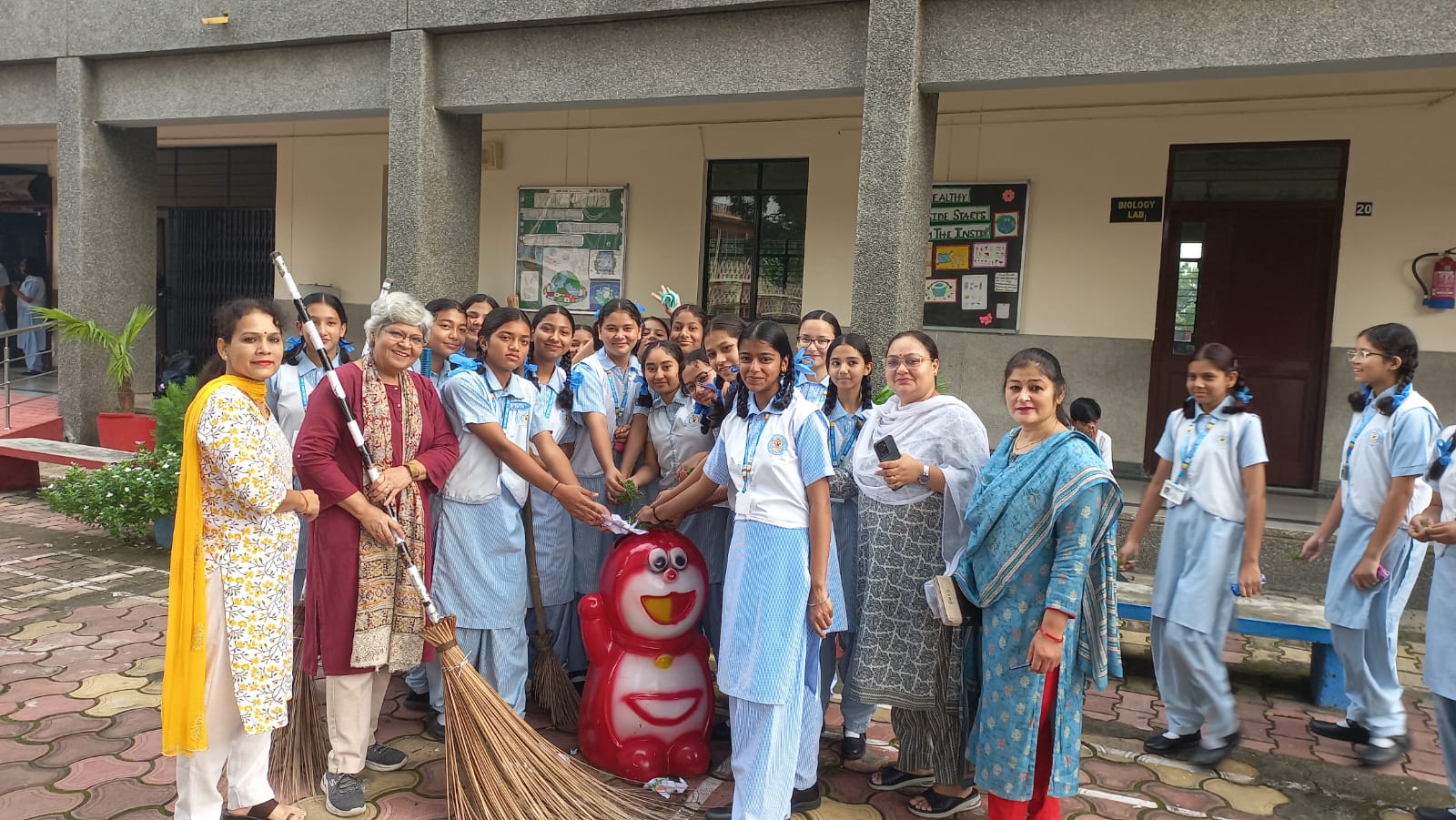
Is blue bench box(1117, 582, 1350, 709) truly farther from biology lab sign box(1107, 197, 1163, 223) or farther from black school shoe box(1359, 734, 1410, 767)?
biology lab sign box(1107, 197, 1163, 223)

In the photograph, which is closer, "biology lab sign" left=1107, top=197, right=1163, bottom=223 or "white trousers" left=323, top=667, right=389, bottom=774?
"white trousers" left=323, top=667, right=389, bottom=774

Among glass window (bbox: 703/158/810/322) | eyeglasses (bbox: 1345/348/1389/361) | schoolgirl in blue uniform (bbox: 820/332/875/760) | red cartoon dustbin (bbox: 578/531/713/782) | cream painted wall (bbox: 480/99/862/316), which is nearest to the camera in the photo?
red cartoon dustbin (bbox: 578/531/713/782)

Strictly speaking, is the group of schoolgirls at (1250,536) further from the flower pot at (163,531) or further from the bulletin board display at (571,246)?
the bulletin board display at (571,246)

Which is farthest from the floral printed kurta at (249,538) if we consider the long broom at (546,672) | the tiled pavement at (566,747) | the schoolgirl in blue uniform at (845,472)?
the schoolgirl in blue uniform at (845,472)

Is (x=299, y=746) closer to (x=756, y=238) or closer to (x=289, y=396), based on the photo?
(x=289, y=396)

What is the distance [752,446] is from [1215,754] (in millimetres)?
2255

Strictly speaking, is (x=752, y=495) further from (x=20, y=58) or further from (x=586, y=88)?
(x=20, y=58)

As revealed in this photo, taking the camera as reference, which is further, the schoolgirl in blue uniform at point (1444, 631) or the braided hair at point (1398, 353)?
the braided hair at point (1398, 353)

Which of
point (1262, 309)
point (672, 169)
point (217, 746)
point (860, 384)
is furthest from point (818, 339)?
point (672, 169)

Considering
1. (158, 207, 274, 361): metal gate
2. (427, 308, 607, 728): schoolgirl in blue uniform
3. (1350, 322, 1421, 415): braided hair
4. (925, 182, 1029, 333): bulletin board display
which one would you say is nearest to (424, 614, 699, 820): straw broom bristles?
(427, 308, 607, 728): schoolgirl in blue uniform

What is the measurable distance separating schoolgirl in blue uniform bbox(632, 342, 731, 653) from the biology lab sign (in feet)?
16.4

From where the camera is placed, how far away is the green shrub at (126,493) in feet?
20.2

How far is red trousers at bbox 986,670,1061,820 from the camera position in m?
2.96

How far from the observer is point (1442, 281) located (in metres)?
6.82
